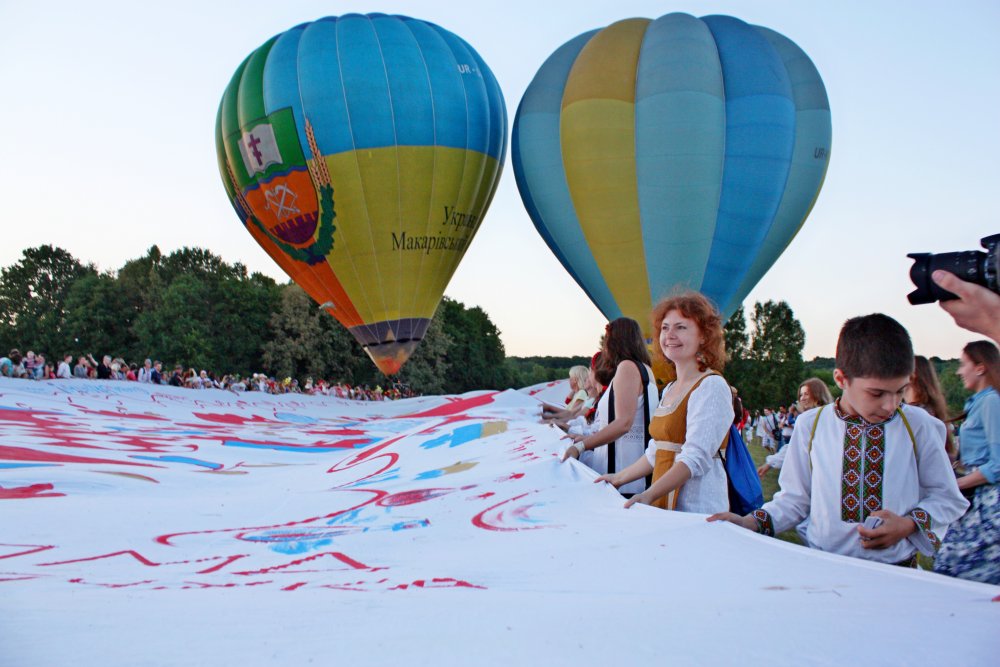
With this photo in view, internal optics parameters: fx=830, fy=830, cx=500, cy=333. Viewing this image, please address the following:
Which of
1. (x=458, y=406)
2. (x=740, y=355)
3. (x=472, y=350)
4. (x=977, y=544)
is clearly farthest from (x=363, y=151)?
(x=472, y=350)

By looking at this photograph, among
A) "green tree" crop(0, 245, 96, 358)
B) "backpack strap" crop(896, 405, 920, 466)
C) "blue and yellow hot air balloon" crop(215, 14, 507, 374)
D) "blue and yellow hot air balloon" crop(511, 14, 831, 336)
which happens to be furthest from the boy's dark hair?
"green tree" crop(0, 245, 96, 358)

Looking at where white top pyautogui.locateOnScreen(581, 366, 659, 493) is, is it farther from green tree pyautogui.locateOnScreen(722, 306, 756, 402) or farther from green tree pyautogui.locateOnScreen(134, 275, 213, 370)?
green tree pyautogui.locateOnScreen(722, 306, 756, 402)

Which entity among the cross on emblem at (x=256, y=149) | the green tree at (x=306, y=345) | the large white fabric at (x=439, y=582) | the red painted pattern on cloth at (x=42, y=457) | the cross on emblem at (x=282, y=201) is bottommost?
the red painted pattern on cloth at (x=42, y=457)

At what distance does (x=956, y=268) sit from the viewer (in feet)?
4.37

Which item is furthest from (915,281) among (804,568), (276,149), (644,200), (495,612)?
(276,149)

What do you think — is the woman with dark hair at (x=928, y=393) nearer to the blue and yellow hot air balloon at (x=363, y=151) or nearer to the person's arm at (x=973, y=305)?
the person's arm at (x=973, y=305)

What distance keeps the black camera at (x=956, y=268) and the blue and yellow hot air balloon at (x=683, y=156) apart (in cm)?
1278

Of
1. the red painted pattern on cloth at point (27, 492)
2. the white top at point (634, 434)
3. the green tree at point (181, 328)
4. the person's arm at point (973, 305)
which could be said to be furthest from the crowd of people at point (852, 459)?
the green tree at point (181, 328)

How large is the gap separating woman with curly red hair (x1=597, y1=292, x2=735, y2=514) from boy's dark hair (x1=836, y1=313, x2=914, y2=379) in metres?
0.58

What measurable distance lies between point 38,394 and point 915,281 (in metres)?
10.1

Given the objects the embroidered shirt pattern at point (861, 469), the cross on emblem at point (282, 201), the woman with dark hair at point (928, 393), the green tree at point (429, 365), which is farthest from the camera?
the green tree at point (429, 365)

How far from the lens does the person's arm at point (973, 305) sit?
131 cm

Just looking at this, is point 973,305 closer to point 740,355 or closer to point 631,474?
point 631,474

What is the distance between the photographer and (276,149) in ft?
50.3
